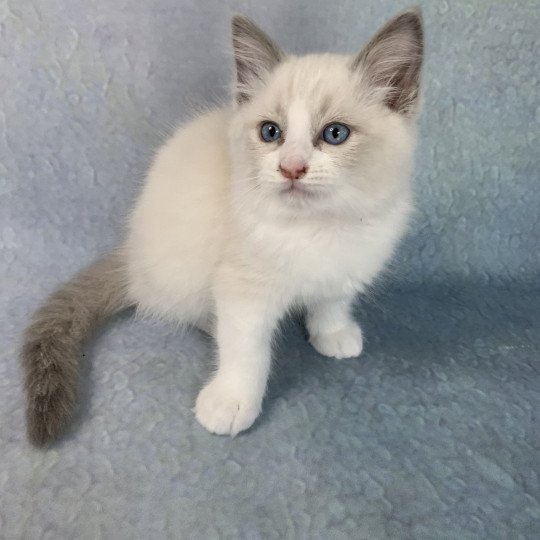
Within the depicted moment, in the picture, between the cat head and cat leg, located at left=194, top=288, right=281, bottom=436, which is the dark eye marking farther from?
cat leg, located at left=194, top=288, right=281, bottom=436

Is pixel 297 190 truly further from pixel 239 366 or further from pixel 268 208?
pixel 239 366

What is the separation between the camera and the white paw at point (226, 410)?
1065 mm

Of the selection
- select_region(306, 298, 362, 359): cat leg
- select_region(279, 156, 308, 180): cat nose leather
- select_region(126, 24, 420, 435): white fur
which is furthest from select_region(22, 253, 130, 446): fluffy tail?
select_region(279, 156, 308, 180): cat nose leather

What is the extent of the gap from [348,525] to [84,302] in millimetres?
734

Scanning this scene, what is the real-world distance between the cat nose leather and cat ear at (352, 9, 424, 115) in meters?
0.23

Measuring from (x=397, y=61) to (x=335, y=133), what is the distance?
17 cm

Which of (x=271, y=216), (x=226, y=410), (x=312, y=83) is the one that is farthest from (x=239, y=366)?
(x=312, y=83)

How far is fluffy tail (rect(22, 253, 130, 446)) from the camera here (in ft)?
3.35

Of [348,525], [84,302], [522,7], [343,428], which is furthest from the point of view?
[522,7]

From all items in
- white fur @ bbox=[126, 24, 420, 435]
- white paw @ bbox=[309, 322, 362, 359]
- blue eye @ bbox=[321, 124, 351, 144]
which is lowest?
white paw @ bbox=[309, 322, 362, 359]

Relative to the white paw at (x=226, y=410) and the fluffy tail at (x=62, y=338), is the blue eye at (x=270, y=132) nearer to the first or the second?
the white paw at (x=226, y=410)

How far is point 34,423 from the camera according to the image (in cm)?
101

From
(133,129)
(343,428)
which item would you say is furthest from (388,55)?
(133,129)

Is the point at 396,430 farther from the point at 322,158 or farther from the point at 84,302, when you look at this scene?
the point at 84,302
